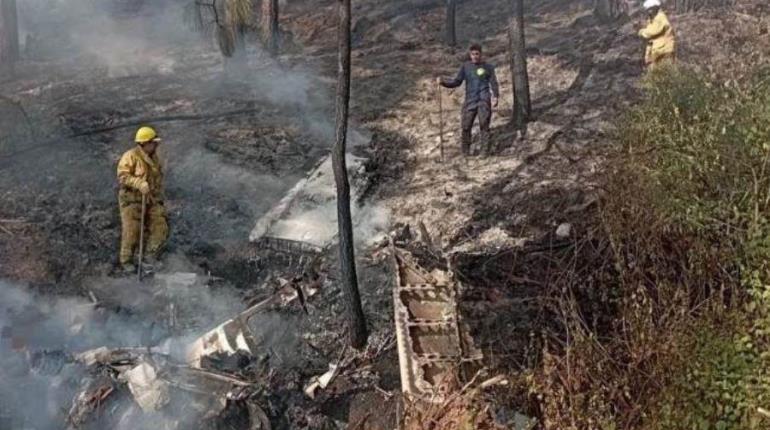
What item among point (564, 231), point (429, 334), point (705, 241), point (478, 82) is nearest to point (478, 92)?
point (478, 82)

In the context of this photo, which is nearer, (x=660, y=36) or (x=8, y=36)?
(x=660, y=36)

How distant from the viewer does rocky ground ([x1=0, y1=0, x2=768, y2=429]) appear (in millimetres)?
6633

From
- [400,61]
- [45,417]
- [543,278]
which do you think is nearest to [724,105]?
[543,278]

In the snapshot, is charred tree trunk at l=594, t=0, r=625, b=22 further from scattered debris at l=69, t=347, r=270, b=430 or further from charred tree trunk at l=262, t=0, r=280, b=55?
scattered debris at l=69, t=347, r=270, b=430

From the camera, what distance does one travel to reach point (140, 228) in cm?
792

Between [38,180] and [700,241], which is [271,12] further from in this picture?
[700,241]

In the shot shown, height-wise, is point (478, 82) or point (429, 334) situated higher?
point (478, 82)

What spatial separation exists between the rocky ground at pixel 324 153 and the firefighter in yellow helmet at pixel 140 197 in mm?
338

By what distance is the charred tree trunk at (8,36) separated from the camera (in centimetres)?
1636

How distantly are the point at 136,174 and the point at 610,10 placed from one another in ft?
38.1

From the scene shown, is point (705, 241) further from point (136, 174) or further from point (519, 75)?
point (519, 75)

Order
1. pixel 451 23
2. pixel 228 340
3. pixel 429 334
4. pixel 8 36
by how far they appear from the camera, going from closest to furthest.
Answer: pixel 429 334 < pixel 228 340 < pixel 451 23 < pixel 8 36

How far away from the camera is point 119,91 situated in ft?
46.2

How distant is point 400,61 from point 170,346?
10334 millimetres
